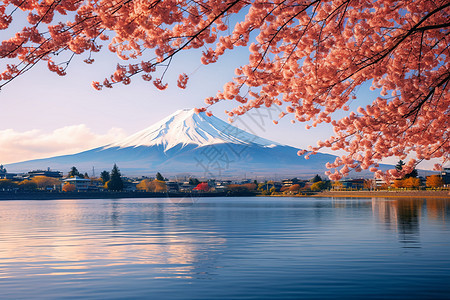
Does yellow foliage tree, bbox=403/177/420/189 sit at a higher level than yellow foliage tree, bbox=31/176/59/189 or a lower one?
lower

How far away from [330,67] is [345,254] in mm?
6346

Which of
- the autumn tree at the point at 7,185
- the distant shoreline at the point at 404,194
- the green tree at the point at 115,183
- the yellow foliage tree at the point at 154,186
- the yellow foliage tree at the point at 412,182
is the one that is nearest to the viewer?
the distant shoreline at the point at 404,194

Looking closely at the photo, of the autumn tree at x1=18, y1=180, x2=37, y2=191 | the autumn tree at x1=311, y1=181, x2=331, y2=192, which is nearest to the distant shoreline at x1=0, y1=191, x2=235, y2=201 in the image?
the autumn tree at x1=18, y1=180, x2=37, y2=191

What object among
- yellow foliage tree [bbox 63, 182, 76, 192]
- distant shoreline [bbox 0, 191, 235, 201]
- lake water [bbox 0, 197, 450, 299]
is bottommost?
distant shoreline [bbox 0, 191, 235, 201]

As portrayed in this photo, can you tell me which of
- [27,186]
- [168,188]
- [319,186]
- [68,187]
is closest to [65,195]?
[68,187]

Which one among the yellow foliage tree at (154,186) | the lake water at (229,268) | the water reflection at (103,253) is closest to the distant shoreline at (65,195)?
the yellow foliage tree at (154,186)

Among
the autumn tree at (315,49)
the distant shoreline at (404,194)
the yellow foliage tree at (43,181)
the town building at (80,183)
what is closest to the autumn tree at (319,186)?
the distant shoreline at (404,194)

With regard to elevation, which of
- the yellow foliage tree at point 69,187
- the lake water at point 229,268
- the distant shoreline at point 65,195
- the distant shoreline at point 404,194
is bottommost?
the distant shoreline at point 404,194

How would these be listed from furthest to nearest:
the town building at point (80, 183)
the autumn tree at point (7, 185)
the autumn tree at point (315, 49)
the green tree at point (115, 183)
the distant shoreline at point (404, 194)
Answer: the town building at point (80, 183) < the autumn tree at point (7, 185) < the green tree at point (115, 183) < the distant shoreline at point (404, 194) < the autumn tree at point (315, 49)

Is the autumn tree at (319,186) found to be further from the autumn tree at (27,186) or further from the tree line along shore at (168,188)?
the autumn tree at (27,186)

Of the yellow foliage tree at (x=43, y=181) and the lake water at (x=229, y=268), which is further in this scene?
the yellow foliage tree at (x=43, y=181)

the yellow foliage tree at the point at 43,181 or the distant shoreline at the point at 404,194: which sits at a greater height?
the yellow foliage tree at the point at 43,181

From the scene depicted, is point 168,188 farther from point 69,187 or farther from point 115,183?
point 115,183

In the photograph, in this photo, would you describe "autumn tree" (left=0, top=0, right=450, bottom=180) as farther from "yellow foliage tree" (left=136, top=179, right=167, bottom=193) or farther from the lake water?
"yellow foliage tree" (left=136, top=179, right=167, bottom=193)
